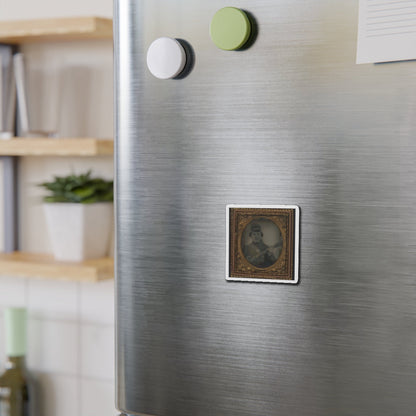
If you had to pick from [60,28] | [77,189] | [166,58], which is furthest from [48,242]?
[166,58]

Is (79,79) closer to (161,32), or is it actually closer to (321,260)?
(161,32)

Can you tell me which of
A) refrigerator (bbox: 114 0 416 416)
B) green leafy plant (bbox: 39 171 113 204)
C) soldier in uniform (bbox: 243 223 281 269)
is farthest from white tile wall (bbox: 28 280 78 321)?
soldier in uniform (bbox: 243 223 281 269)

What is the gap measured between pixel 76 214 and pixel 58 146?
147 mm

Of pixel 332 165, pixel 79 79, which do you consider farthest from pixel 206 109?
pixel 79 79

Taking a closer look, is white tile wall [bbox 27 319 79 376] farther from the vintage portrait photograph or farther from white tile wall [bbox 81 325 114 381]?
the vintage portrait photograph

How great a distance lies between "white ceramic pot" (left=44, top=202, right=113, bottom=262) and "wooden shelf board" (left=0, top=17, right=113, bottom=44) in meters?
0.35

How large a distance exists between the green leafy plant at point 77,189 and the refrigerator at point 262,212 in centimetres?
63

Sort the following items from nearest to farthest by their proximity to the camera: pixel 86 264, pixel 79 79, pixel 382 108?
pixel 382 108
pixel 86 264
pixel 79 79

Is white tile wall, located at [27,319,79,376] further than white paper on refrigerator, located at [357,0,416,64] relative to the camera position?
Yes

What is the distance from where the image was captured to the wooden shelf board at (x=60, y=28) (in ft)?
4.09

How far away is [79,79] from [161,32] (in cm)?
81

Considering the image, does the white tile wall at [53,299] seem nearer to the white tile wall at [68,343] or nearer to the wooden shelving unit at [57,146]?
the white tile wall at [68,343]

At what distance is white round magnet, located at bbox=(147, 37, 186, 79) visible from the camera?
0.67m

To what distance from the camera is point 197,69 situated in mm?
667
